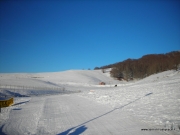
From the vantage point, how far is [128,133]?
283 inches

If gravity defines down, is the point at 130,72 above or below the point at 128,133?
above

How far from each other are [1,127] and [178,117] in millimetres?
11535

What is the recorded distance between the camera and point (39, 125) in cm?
913

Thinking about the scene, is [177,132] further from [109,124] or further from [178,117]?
[109,124]

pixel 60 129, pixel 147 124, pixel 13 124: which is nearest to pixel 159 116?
pixel 147 124

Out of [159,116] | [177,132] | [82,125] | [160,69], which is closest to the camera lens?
[177,132]

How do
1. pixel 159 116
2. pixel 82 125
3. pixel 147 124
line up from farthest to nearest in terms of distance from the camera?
pixel 159 116
pixel 82 125
pixel 147 124

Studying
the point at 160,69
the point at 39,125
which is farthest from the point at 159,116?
the point at 160,69

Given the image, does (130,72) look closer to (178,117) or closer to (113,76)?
(113,76)

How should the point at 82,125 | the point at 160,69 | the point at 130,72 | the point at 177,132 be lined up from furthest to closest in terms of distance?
the point at 130,72 → the point at 160,69 → the point at 82,125 → the point at 177,132

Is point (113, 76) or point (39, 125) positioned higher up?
point (113, 76)

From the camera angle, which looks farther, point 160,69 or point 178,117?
point 160,69

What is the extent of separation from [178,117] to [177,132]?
8.03ft

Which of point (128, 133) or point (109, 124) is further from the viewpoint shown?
point (109, 124)
